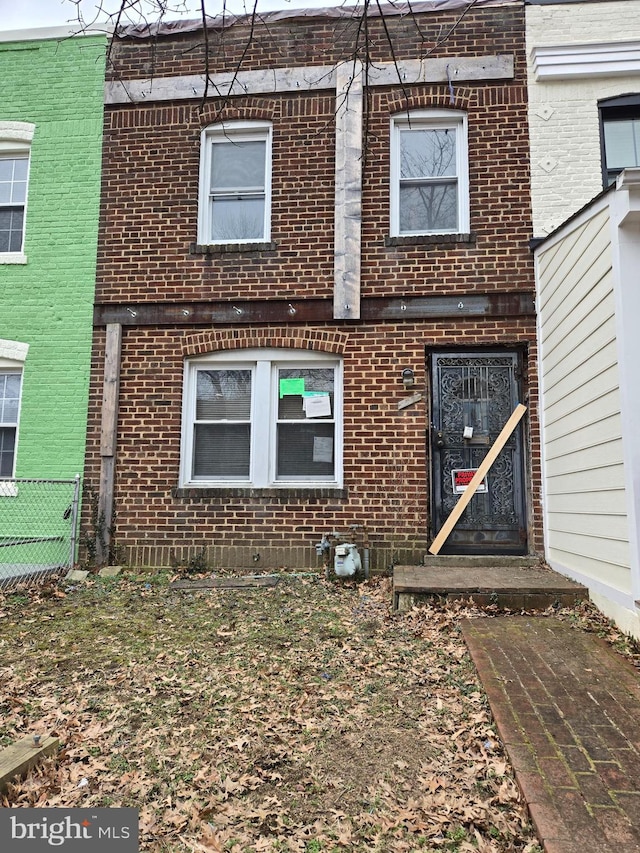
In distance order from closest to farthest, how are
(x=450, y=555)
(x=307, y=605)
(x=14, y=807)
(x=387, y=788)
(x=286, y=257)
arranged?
(x=14, y=807)
(x=387, y=788)
(x=307, y=605)
(x=450, y=555)
(x=286, y=257)

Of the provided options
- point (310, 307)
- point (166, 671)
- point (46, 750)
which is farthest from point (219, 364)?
point (46, 750)

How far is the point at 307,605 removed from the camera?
555 centimetres

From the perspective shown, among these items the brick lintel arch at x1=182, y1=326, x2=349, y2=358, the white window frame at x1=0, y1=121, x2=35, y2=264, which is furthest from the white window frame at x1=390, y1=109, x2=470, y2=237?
the white window frame at x1=0, y1=121, x2=35, y2=264

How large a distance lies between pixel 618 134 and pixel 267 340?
4940 millimetres

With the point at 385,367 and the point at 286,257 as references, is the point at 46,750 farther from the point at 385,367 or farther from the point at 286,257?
the point at 286,257

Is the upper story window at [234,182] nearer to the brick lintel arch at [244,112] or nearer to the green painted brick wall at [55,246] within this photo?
the brick lintel arch at [244,112]

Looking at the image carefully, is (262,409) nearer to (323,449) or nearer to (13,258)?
(323,449)

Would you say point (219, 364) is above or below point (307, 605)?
above

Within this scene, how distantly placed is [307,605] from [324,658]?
133 centimetres

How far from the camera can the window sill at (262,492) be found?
6.86m

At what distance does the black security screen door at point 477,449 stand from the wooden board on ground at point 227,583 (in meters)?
2.03

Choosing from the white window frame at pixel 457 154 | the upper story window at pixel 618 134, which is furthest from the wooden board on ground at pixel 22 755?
the upper story window at pixel 618 134

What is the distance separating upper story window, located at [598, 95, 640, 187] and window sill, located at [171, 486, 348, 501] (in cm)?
496

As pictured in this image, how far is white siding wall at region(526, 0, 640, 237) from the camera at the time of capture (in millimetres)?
6883
